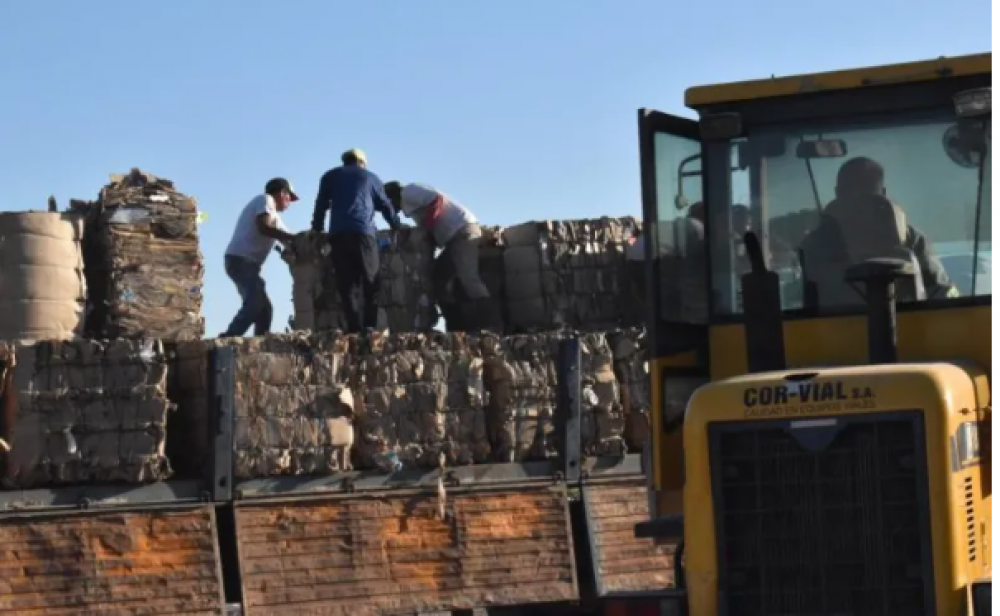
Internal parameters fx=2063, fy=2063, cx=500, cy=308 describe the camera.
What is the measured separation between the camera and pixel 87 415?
1110cm

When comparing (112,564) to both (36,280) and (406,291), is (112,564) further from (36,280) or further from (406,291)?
(406,291)

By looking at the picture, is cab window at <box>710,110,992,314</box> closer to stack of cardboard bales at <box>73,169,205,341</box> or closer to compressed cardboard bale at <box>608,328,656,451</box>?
compressed cardboard bale at <box>608,328,656,451</box>

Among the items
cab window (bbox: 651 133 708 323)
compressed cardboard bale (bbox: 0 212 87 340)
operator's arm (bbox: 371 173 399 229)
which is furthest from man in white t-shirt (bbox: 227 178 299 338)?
cab window (bbox: 651 133 708 323)

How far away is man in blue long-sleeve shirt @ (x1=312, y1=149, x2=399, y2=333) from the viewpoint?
13.3m

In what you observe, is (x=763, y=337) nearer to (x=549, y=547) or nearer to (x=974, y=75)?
(x=974, y=75)

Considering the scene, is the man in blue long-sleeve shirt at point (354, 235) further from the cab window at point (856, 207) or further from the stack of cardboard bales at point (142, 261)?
the cab window at point (856, 207)

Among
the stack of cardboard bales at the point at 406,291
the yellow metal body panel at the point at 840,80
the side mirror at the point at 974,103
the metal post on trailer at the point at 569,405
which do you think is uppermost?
the yellow metal body panel at the point at 840,80

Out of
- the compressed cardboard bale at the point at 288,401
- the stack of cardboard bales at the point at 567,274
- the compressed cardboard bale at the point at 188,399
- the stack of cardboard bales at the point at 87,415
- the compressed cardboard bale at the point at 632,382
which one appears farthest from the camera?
the stack of cardboard bales at the point at 567,274

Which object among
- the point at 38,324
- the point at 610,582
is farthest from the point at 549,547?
the point at 38,324

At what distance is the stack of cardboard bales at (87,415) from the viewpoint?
11.0 metres

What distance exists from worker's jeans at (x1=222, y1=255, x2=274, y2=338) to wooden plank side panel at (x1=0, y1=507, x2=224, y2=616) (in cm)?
307

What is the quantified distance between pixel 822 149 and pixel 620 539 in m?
4.00

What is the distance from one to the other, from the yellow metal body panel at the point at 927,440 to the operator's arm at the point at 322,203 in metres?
6.27

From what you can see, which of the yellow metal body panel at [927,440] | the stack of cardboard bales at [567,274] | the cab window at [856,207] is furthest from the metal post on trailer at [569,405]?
the yellow metal body panel at [927,440]
